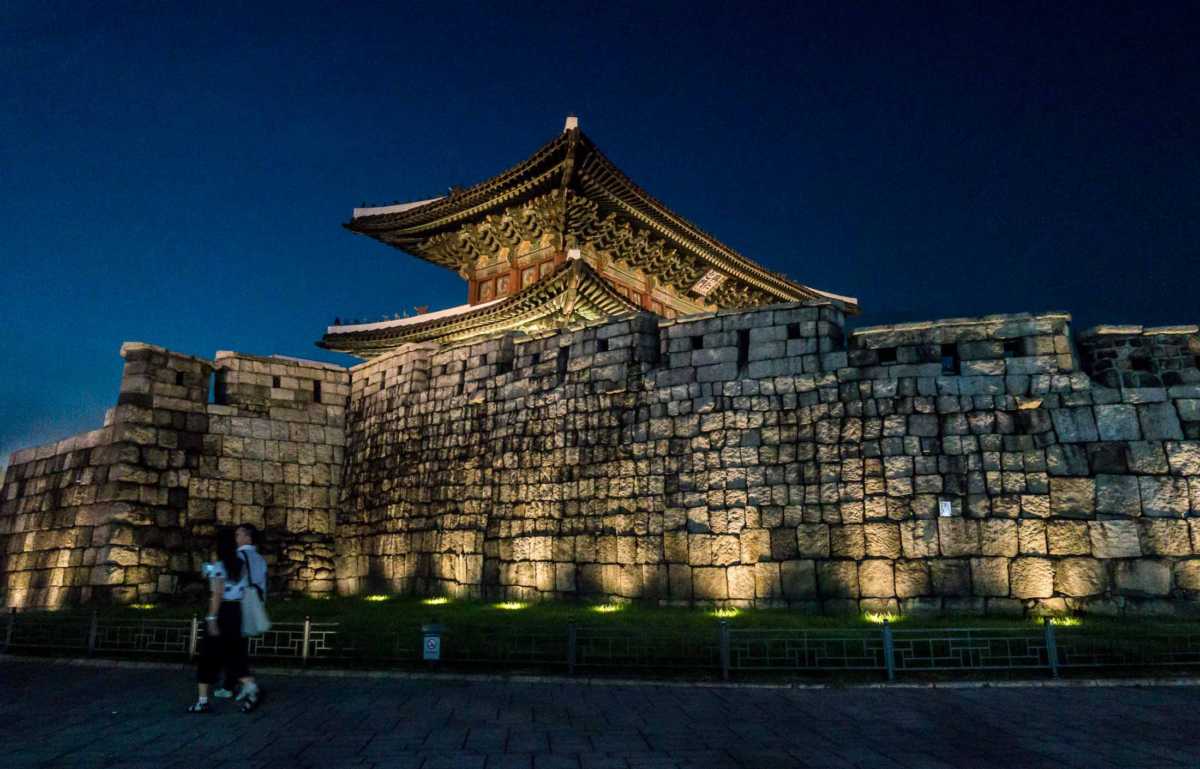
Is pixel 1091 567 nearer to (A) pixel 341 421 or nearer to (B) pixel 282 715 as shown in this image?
(B) pixel 282 715

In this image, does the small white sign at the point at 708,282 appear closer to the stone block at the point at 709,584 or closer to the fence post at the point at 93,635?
the stone block at the point at 709,584

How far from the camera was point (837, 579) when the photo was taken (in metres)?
11.3

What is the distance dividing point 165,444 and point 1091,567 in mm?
16025

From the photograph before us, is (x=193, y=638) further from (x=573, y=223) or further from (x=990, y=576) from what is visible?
(x=573, y=223)

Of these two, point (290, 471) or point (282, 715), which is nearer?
point (282, 715)

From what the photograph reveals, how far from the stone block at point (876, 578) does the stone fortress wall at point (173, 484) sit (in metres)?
10.9

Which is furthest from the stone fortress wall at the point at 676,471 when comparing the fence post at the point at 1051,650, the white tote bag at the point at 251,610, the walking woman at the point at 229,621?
the walking woman at the point at 229,621

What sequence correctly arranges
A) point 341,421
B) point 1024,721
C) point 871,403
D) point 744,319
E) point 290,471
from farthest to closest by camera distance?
point 341,421
point 290,471
point 744,319
point 871,403
point 1024,721

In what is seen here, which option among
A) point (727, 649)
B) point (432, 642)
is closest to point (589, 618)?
point (432, 642)

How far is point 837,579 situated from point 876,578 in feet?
1.79

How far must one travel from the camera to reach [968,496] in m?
11.1

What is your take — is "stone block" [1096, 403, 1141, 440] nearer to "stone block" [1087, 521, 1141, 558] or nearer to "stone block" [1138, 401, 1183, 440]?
"stone block" [1138, 401, 1183, 440]

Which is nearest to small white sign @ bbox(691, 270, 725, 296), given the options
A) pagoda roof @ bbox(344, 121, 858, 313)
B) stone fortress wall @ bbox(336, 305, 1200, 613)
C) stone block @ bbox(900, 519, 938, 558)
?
pagoda roof @ bbox(344, 121, 858, 313)

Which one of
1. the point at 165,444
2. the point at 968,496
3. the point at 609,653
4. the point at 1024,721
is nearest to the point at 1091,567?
the point at 968,496
